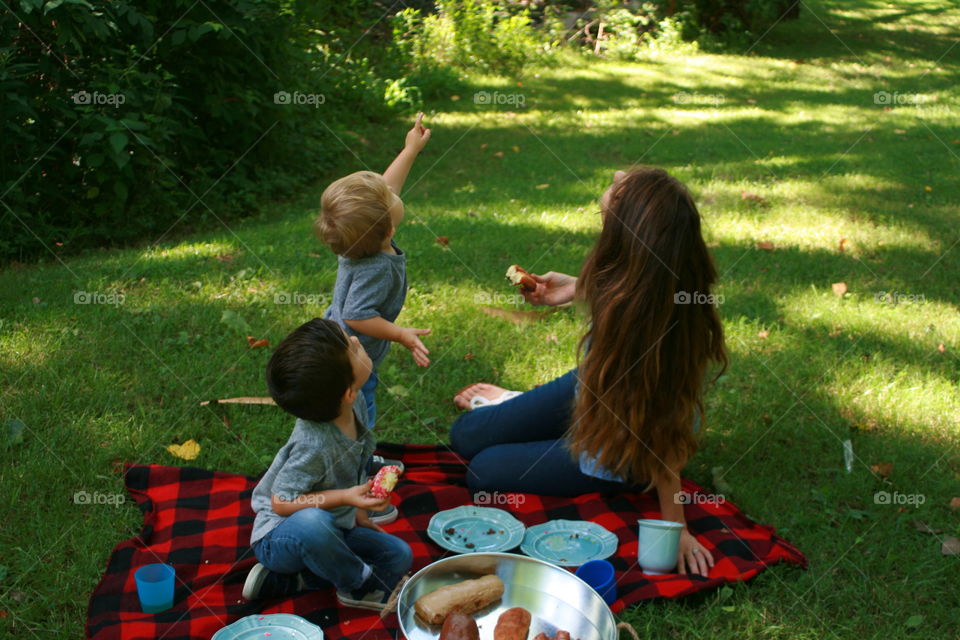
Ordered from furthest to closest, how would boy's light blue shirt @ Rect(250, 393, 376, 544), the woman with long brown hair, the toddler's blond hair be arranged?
1. the toddler's blond hair
2. the woman with long brown hair
3. boy's light blue shirt @ Rect(250, 393, 376, 544)

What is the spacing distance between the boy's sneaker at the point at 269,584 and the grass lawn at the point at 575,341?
52 centimetres

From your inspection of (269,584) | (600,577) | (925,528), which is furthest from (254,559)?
(925,528)

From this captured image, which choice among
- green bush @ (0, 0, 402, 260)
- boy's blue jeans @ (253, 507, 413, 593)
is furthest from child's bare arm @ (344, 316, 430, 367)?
green bush @ (0, 0, 402, 260)

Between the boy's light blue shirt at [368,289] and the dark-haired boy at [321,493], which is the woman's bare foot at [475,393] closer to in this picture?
the boy's light blue shirt at [368,289]

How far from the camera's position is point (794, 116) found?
30.1 feet

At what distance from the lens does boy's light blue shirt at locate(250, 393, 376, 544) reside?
251cm

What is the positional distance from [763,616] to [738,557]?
296 mm

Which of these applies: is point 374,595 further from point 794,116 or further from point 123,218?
point 794,116

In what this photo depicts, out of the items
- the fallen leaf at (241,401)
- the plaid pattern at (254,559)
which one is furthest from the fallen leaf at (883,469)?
the fallen leaf at (241,401)

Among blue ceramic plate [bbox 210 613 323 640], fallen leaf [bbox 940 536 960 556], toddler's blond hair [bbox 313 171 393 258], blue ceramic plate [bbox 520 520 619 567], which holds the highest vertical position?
toddler's blond hair [bbox 313 171 393 258]

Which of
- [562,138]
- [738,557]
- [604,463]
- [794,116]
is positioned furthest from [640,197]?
[794,116]

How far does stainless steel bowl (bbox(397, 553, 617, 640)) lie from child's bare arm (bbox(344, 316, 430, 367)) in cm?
80

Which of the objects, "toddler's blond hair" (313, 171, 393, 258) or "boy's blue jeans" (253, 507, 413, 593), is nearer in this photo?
"boy's blue jeans" (253, 507, 413, 593)

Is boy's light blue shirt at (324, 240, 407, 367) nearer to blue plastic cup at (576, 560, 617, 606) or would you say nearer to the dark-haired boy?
the dark-haired boy
